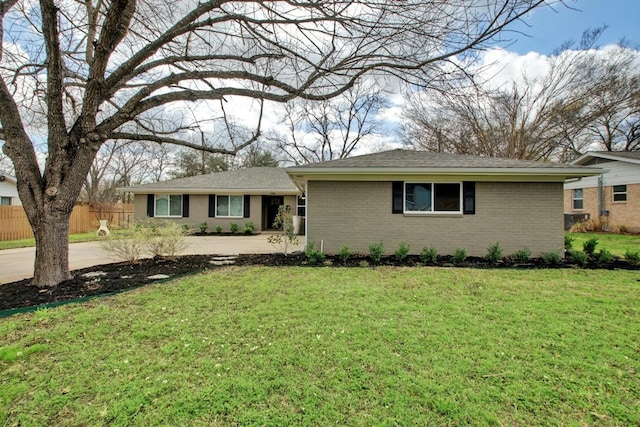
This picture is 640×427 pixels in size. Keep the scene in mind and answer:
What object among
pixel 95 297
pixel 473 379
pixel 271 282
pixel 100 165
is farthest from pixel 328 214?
pixel 100 165

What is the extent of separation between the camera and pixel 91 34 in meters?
5.58

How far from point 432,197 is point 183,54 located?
22.4 ft

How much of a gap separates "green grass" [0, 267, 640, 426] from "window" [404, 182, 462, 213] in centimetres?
387

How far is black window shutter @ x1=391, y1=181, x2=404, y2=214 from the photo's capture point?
8430 mm

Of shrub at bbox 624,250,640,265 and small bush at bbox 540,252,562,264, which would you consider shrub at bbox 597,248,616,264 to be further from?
small bush at bbox 540,252,562,264

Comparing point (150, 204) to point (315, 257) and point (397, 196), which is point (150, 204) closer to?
point (315, 257)

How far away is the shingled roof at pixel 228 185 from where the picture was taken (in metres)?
15.6

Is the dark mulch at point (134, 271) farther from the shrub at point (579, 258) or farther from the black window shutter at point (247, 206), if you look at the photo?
the black window shutter at point (247, 206)

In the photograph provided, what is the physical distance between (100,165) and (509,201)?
93.0 feet

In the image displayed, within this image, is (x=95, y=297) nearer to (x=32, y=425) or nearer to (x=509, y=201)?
(x=32, y=425)

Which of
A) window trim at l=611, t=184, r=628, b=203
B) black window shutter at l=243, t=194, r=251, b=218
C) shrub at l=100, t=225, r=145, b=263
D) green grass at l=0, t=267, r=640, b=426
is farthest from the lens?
black window shutter at l=243, t=194, r=251, b=218

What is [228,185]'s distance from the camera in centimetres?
1608

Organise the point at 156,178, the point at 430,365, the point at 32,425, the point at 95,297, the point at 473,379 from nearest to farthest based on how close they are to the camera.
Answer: the point at 32,425, the point at 473,379, the point at 430,365, the point at 95,297, the point at 156,178

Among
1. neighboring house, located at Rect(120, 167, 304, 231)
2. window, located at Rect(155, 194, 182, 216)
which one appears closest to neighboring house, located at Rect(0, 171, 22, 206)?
neighboring house, located at Rect(120, 167, 304, 231)
